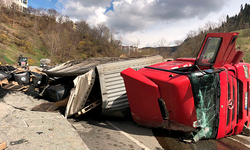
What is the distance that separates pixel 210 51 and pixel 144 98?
1.80 m

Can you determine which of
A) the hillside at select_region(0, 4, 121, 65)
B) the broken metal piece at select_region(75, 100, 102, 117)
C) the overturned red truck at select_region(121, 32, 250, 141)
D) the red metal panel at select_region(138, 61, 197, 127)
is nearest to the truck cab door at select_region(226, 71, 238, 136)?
the overturned red truck at select_region(121, 32, 250, 141)

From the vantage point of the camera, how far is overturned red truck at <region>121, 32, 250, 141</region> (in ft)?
8.93

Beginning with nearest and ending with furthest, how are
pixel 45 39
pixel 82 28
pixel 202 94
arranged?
pixel 202 94
pixel 45 39
pixel 82 28

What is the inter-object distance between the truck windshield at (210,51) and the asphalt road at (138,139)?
1.67 m

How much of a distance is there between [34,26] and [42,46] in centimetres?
1242

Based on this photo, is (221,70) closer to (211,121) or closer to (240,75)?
(240,75)

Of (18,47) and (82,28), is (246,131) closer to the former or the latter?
(18,47)

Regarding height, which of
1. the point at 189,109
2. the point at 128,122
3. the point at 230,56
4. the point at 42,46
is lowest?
the point at 128,122

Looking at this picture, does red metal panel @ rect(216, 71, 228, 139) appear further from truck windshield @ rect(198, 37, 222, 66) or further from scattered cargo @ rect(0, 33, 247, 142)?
truck windshield @ rect(198, 37, 222, 66)

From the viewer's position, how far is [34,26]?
50469mm

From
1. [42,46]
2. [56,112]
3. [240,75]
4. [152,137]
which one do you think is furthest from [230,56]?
[42,46]

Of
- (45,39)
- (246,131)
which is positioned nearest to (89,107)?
(246,131)

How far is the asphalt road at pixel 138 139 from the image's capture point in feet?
9.48

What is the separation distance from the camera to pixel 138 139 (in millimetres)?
3215
